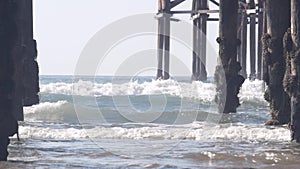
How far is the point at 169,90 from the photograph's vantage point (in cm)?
3406

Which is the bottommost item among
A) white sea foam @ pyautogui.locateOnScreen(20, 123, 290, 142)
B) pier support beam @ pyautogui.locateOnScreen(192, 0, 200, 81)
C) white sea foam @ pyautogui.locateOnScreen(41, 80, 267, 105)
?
white sea foam @ pyautogui.locateOnScreen(41, 80, 267, 105)

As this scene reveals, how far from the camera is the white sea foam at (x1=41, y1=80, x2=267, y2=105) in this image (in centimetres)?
2677

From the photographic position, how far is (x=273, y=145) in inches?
453

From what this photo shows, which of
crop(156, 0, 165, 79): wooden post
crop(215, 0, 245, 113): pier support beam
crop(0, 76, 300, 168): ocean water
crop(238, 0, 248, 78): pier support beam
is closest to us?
crop(0, 76, 300, 168): ocean water

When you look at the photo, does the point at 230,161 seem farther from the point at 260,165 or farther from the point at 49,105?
the point at 49,105

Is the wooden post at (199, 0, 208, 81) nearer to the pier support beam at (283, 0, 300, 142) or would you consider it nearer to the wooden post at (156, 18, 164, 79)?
the wooden post at (156, 18, 164, 79)

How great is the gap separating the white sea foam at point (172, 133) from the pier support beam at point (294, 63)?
1877 millimetres

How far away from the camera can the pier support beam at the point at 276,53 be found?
12.9m

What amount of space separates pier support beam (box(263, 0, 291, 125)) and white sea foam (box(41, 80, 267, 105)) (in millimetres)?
9869

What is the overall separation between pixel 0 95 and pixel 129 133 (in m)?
5.31

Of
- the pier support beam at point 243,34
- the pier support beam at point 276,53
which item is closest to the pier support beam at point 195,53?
the pier support beam at point 243,34

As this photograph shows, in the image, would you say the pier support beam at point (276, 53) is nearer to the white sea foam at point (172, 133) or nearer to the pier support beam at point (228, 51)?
the white sea foam at point (172, 133)

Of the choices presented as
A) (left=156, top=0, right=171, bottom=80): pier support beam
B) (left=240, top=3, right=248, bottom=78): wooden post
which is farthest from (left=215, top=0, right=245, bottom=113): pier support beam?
(left=156, top=0, right=171, bottom=80): pier support beam

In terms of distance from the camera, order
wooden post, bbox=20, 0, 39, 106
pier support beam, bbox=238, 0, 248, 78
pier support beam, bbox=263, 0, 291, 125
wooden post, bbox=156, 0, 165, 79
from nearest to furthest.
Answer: pier support beam, bbox=263, 0, 291, 125 → wooden post, bbox=20, 0, 39, 106 → pier support beam, bbox=238, 0, 248, 78 → wooden post, bbox=156, 0, 165, 79
